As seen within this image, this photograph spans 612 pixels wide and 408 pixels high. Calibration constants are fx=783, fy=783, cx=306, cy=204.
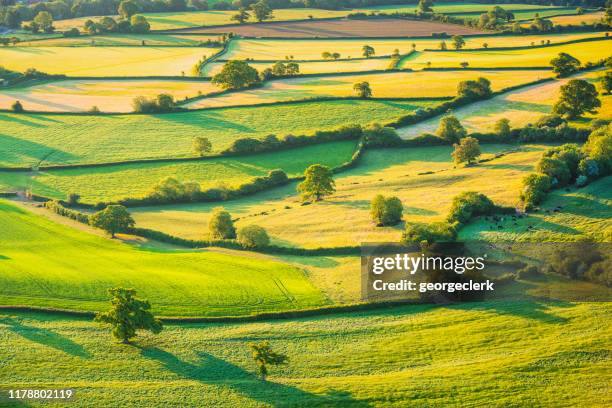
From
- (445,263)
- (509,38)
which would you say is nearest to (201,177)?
(445,263)

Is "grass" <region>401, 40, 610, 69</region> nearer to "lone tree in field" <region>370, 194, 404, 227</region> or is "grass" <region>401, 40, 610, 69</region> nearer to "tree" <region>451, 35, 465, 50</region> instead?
"tree" <region>451, 35, 465, 50</region>

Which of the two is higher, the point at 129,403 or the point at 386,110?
the point at 386,110

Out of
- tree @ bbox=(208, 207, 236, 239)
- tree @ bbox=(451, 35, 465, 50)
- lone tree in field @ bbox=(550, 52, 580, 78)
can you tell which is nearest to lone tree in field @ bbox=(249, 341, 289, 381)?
tree @ bbox=(208, 207, 236, 239)

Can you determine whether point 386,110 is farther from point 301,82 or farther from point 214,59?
point 214,59

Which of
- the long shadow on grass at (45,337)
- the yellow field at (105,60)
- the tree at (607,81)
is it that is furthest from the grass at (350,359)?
the yellow field at (105,60)

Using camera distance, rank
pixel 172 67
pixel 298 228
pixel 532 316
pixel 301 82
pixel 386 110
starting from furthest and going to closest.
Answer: pixel 172 67
pixel 301 82
pixel 386 110
pixel 298 228
pixel 532 316

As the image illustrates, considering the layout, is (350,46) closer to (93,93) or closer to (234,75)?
(234,75)

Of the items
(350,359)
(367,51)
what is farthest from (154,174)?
(367,51)

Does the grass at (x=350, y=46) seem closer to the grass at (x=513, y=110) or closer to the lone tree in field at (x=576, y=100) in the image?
the grass at (x=513, y=110)
